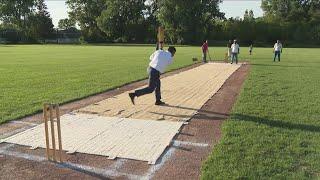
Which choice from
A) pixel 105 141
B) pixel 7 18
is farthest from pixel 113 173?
pixel 7 18

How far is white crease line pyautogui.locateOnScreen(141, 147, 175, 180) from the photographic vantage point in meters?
5.58

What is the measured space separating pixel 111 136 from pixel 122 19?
83.2 m

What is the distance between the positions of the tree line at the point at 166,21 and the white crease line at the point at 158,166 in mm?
73439

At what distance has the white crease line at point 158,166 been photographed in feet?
18.3

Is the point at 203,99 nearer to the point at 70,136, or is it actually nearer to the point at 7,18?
the point at 70,136

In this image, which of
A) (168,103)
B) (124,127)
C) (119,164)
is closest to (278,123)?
(124,127)

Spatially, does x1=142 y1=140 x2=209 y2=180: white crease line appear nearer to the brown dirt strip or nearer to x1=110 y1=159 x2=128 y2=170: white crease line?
the brown dirt strip

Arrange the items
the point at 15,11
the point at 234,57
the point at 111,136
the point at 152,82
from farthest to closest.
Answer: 1. the point at 15,11
2. the point at 234,57
3. the point at 152,82
4. the point at 111,136

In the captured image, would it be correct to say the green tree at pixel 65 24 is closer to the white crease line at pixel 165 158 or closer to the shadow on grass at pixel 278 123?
the shadow on grass at pixel 278 123

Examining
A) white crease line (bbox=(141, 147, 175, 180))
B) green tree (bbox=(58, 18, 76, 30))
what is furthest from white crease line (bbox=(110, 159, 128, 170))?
green tree (bbox=(58, 18, 76, 30))

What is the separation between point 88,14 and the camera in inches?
3757

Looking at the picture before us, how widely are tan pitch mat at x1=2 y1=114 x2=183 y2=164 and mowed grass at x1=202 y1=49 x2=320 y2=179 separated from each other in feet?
3.44

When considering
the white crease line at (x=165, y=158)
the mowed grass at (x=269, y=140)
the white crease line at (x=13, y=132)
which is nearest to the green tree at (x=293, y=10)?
the mowed grass at (x=269, y=140)

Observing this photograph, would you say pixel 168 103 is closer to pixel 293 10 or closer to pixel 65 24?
pixel 293 10
